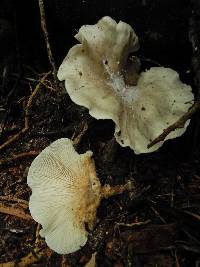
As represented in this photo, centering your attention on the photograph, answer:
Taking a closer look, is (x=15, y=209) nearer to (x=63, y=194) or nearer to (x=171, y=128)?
(x=63, y=194)

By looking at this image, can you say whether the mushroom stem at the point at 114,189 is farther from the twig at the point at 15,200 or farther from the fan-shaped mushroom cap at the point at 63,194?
the twig at the point at 15,200

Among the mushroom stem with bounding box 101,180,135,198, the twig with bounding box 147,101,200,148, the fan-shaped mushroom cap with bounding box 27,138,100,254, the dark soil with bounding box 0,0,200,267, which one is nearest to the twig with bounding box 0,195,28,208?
the dark soil with bounding box 0,0,200,267

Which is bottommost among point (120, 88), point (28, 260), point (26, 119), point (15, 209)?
point (28, 260)

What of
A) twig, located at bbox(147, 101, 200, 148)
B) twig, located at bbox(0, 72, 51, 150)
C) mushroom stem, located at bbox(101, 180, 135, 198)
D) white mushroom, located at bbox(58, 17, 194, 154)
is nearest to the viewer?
twig, located at bbox(147, 101, 200, 148)

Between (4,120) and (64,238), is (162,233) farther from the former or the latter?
(4,120)

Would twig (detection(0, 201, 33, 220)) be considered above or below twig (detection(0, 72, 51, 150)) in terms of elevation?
below

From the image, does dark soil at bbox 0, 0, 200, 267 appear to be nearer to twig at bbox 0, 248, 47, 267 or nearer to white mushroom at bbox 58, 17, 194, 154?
twig at bbox 0, 248, 47, 267

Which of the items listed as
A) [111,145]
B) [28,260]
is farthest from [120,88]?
[28,260]
